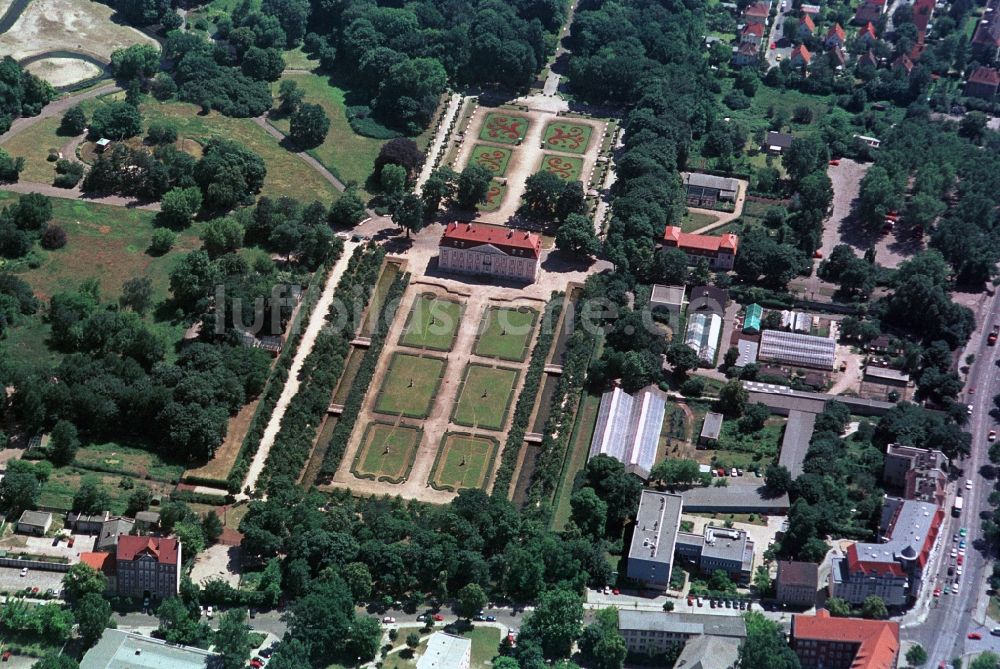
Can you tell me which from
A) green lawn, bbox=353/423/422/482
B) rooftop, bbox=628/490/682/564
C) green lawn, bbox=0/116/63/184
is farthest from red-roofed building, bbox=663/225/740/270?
green lawn, bbox=0/116/63/184

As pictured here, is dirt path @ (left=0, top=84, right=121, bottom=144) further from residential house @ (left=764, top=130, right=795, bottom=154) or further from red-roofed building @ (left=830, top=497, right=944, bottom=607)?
red-roofed building @ (left=830, top=497, right=944, bottom=607)

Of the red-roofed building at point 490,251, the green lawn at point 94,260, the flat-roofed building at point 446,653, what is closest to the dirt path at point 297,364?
the red-roofed building at point 490,251

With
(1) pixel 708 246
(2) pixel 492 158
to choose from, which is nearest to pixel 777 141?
(1) pixel 708 246

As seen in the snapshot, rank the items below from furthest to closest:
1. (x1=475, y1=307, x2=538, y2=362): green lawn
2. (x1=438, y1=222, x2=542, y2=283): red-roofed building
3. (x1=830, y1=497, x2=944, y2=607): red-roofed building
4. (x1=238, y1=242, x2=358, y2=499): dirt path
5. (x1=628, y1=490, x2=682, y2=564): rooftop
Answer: (x1=438, y1=222, x2=542, y2=283): red-roofed building → (x1=475, y1=307, x2=538, y2=362): green lawn → (x1=238, y1=242, x2=358, y2=499): dirt path → (x1=628, y1=490, x2=682, y2=564): rooftop → (x1=830, y1=497, x2=944, y2=607): red-roofed building

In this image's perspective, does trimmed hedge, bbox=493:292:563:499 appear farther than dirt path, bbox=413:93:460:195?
No

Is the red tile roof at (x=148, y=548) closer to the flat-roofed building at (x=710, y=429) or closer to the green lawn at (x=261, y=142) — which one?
the flat-roofed building at (x=710, y=429)

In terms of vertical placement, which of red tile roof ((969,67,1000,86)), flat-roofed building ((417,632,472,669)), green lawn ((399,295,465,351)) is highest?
red tile roof ((969,67,1000,86))
